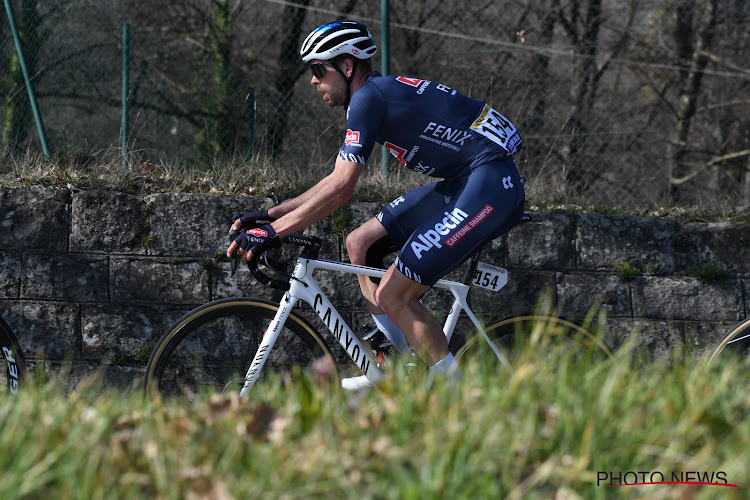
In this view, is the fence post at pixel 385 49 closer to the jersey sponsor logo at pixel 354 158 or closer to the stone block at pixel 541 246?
the stone block at pixel 541 246

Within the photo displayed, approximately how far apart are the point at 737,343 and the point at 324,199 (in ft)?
7.87

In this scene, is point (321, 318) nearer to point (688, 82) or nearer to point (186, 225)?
point (186, 225)

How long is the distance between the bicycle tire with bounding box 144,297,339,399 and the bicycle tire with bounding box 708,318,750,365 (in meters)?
2.15

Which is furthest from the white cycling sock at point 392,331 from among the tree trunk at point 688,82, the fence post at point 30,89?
the tree trunk at point 688,82

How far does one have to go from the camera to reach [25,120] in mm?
6883

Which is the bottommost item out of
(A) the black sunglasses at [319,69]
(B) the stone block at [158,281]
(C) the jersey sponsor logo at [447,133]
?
(B) the stone block at [158,281]

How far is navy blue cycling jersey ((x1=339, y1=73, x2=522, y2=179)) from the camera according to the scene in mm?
3951

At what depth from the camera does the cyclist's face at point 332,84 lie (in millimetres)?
4121

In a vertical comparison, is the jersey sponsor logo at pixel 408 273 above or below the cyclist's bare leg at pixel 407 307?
above

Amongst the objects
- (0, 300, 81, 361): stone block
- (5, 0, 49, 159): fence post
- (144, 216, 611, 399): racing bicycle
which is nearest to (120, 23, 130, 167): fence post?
(5, 0, 49, 159): fence post

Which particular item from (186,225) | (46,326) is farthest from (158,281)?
(46,326)

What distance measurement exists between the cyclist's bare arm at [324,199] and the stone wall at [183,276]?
69.8 inches

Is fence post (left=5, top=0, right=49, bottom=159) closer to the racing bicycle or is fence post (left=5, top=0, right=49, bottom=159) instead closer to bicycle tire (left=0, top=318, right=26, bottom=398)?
bicycle tire (left=0, top=318, right=26, bottom=398)

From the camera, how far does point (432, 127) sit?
4023mm
